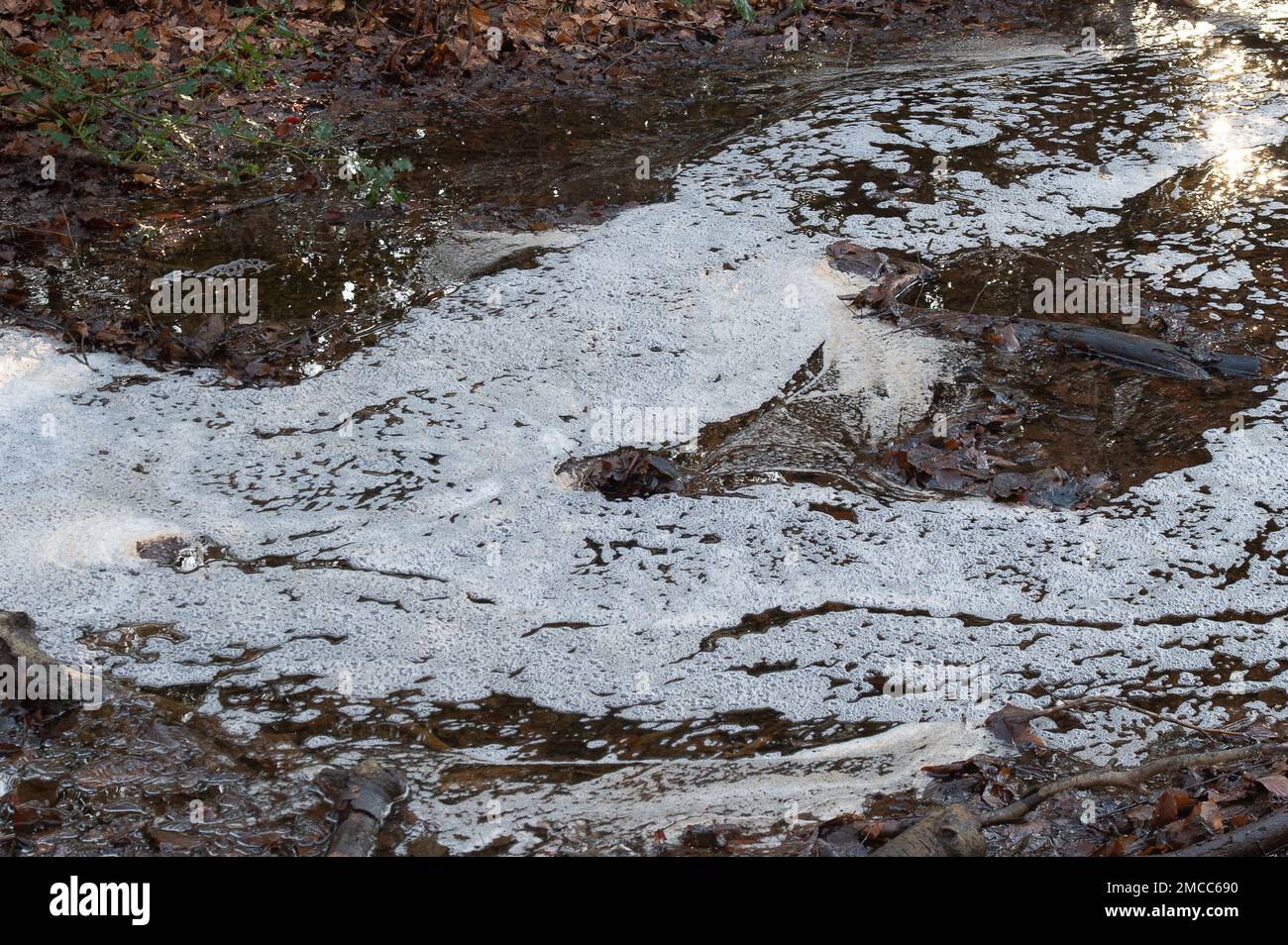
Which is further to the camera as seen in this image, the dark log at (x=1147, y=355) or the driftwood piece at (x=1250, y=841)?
the dark log at (x=1147, y=355)

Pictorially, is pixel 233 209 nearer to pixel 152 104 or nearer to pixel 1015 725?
pixel 152 104

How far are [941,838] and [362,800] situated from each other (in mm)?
1311

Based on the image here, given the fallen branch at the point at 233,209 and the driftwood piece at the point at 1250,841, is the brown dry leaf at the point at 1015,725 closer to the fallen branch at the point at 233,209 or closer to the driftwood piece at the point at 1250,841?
the driftwood piece at the point at 1250,841

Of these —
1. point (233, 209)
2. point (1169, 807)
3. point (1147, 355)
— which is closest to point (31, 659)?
point (1169, 807)

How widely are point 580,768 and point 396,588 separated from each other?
3.08ft

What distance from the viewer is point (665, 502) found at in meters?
3.72

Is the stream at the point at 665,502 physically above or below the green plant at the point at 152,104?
below

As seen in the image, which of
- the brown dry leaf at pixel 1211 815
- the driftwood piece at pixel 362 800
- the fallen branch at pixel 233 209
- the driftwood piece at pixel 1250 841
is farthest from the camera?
the fallen branch at pixel 233 209

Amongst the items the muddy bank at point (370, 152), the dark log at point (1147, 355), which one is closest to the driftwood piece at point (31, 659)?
the muddy bank at point (370, 152)

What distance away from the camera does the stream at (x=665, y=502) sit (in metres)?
2.83

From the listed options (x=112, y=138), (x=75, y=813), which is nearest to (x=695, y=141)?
(x=112, y=138)

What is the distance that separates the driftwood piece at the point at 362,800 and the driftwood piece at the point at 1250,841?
1720 mm

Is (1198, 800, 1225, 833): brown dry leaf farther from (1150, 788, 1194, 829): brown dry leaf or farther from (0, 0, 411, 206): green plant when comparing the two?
(0, 0, 411, 206): green plant

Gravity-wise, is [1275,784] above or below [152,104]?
below
